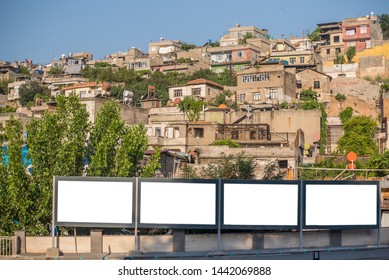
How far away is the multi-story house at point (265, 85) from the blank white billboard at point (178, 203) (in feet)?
108

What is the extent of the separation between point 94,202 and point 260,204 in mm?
3892

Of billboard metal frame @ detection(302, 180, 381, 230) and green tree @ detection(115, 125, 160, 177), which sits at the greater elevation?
green tree @ detection(115, 125, 160, 177)

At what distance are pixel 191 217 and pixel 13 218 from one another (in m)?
6.88

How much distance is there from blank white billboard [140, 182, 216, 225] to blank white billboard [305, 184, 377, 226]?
7.86ft

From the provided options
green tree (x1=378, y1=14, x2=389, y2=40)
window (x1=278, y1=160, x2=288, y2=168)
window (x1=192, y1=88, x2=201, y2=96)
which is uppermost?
green tree (x1=378, y1=14, x2=389, y2=40)

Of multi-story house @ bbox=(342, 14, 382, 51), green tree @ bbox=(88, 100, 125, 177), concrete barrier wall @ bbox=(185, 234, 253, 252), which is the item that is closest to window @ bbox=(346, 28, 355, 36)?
multi-story house @ bbox=(342, 14, 382, 51)

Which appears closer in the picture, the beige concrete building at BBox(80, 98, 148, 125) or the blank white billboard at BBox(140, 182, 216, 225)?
the blank white billboard at BBox(140, 182, 216, 225)

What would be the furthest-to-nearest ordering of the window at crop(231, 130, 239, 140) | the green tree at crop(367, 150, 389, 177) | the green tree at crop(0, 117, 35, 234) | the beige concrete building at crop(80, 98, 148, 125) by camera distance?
the beige concrete building at crop(80, 98, 148, 125)
the window at crop(231, 130, 239, 140)
the green tree at crop(367, 150, 389, 177)
the green tree at crop(0, 117, 35, 234)

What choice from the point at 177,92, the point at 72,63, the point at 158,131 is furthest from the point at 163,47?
the point at 158,131

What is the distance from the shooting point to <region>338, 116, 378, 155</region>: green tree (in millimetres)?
42438

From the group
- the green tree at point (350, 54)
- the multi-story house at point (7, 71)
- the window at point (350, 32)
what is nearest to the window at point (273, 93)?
the green tree at point (350, 54)

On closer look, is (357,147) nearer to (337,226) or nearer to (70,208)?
(337,226)

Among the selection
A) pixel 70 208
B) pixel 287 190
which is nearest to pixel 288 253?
pixel 287 190

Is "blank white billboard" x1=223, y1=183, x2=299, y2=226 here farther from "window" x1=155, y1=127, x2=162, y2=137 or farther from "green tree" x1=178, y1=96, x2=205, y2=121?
"green tree" x1=178, y1=96, x2=205, y2=121
